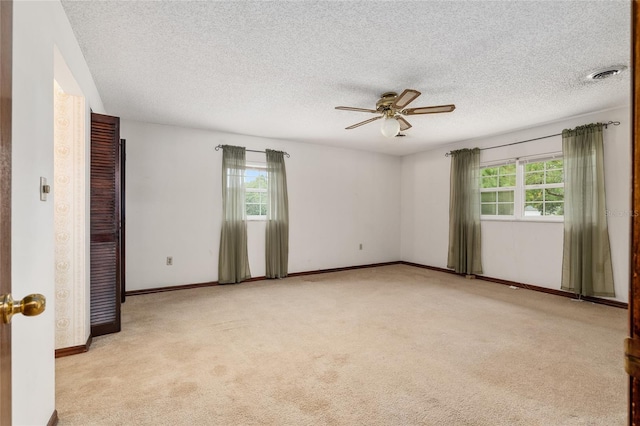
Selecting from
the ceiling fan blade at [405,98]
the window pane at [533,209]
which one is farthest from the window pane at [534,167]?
the ceiling fan blade at [405,98]

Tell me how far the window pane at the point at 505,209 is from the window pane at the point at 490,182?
0.35 metres

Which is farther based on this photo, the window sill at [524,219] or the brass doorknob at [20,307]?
the window sill at [524,219]

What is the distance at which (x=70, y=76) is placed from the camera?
87.4 inches

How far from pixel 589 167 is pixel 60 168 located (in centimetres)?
561

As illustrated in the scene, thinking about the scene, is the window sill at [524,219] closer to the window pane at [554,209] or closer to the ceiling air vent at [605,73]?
the window pane at [554,209]

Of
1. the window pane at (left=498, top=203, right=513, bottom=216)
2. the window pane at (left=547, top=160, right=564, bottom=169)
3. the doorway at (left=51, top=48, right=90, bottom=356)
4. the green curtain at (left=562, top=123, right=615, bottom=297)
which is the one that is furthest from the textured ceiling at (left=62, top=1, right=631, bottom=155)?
the window pane at (left=498, top=203, right=513, bottom=216)

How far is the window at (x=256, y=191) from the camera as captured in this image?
5.22 metres

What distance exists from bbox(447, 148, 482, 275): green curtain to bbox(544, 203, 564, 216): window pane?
0.95 meters

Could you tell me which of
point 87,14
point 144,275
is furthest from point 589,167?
point 144,275

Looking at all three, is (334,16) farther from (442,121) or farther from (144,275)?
(144,275)

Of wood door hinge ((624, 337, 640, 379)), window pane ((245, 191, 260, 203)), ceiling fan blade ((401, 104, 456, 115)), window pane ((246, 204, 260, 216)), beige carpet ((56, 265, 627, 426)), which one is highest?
ceiling fan blade ((401, 104, 456, 115))

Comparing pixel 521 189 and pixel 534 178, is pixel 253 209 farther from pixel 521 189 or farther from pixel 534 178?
pixel 534 178

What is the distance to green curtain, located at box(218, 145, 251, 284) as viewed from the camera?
484 centimetres

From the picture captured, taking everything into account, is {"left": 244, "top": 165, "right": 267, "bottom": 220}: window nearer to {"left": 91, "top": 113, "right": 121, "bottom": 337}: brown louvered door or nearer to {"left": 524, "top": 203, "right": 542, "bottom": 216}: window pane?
{"left": 91, "top": 113, "right": 121, "bottom": 337}: brown louvered door
